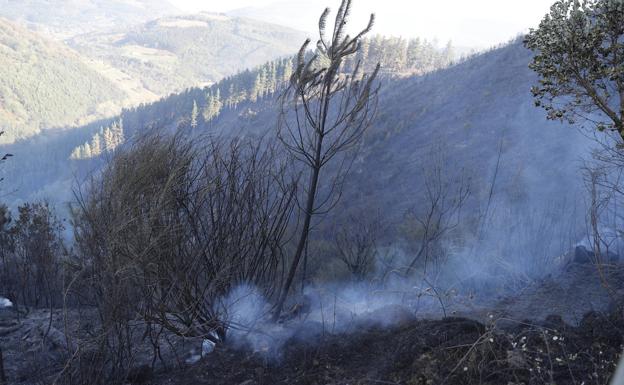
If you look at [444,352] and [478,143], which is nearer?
[444,352]

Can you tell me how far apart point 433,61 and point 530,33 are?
98419mm

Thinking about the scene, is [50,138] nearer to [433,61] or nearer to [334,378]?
[433,61]

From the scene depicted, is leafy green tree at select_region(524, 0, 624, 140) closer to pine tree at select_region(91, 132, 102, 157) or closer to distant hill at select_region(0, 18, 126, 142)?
pine tree at select_region(91, 132, 102, 157)

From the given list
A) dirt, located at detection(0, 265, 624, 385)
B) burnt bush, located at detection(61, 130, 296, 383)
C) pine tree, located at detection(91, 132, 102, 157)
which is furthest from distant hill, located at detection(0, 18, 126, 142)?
dirt, located at detection(0, 265, 624, 385)

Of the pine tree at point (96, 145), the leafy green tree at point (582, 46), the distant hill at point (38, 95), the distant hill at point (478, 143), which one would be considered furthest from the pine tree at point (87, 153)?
the leafy green tree at point (582, 46)

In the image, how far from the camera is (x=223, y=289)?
4.59 m

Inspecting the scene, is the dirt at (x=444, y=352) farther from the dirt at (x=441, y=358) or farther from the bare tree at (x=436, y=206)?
the bare tree at (x=436, y=206)

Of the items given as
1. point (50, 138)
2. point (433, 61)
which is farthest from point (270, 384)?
point (50, 138)

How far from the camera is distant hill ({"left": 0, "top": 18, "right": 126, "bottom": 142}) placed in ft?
470

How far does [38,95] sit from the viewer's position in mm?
162250

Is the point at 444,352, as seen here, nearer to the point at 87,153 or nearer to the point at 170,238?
the point at 170,238

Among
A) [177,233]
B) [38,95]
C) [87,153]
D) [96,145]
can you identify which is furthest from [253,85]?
[38,95]

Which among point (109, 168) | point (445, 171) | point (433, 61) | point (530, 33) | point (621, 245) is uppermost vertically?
A: point (433, 61)

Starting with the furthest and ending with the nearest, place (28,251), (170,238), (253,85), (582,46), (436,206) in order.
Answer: (253,85) < (28,251) < (436,206) < (170,238) < (582,46)
